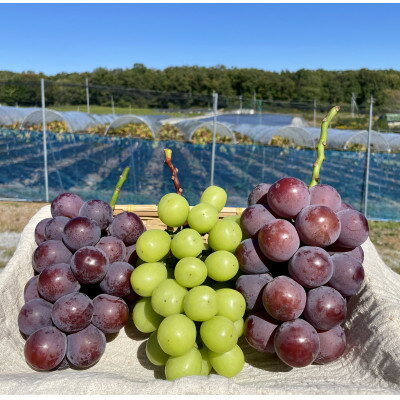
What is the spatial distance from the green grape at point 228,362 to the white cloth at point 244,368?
1.2 inches

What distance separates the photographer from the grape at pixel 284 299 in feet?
4.08

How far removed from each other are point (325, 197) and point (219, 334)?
52 cm

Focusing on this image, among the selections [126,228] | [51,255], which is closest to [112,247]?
[126,228]

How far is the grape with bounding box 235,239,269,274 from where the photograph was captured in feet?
4.47

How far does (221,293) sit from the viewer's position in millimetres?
1365

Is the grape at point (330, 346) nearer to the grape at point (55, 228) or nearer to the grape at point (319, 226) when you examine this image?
the grape at point (319, 226)

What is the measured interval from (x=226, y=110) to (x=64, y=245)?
1041 centimetres

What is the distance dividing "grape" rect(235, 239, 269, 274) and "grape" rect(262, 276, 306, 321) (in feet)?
0.30

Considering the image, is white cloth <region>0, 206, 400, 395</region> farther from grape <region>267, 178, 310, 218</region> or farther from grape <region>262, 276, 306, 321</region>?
grape <region>267, 178, 310, 218</region>

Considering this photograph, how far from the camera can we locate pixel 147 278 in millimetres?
1396

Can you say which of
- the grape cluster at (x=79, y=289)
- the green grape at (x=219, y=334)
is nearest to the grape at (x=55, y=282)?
the grape cluster at (x=79, y=289)

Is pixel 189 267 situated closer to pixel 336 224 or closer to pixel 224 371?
pixel 224 371

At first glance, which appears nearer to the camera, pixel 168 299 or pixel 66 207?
pixel 168 299

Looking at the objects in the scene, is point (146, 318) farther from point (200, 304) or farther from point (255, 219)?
point (255, 219)
